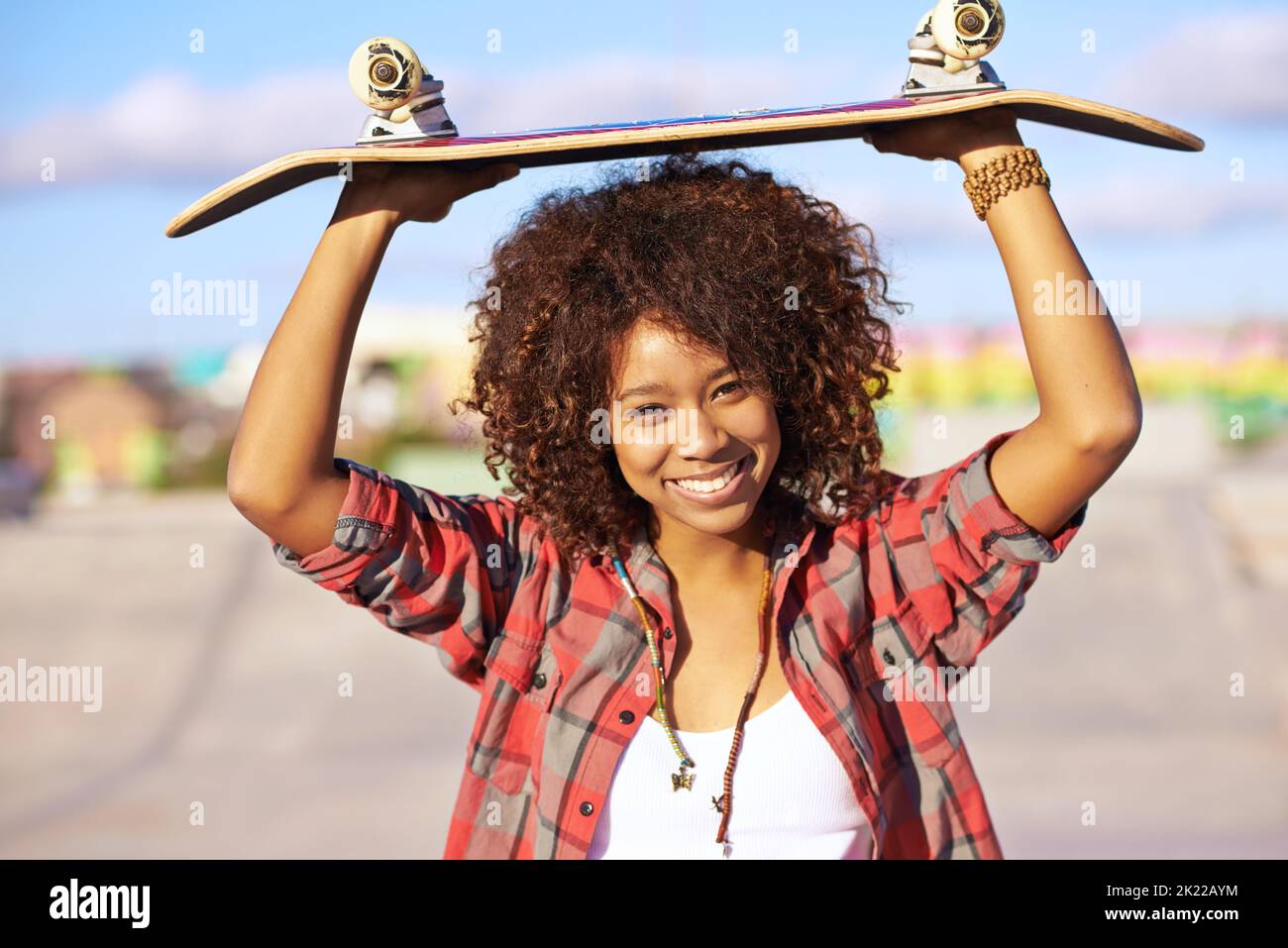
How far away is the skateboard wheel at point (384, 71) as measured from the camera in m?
1.81

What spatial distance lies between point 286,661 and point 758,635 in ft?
23.6

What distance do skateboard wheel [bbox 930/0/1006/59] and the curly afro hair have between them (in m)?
0.39

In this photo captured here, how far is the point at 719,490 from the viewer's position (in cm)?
190

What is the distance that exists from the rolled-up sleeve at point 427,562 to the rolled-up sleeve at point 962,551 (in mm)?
608

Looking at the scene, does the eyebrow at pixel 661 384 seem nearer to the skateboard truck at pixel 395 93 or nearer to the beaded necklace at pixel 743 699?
the beaded necklace at pixel 743 699

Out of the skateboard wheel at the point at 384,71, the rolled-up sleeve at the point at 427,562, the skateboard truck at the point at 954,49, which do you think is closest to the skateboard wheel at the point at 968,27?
the skateboard truck at the point at 954,49

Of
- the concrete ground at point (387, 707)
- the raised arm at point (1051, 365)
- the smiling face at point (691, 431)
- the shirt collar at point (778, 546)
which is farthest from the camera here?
the concrete ground at point (387, 707)

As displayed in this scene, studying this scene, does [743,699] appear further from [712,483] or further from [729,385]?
[729,385]

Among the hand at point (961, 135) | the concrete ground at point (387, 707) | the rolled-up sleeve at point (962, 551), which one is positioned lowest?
the concrete ground at point (387, 707)

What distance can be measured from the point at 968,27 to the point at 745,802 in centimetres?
120

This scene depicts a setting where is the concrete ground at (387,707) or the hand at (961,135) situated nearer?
the hand at (961,135)

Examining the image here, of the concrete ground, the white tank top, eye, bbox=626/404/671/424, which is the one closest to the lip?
eye, bbox=626/404/671/424

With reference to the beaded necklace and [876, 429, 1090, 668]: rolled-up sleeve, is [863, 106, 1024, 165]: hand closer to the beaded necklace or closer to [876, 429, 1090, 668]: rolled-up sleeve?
[876, 429, 1090, 668]: rolled-up sleeve

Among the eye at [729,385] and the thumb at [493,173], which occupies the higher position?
the thumb at [493,173]
